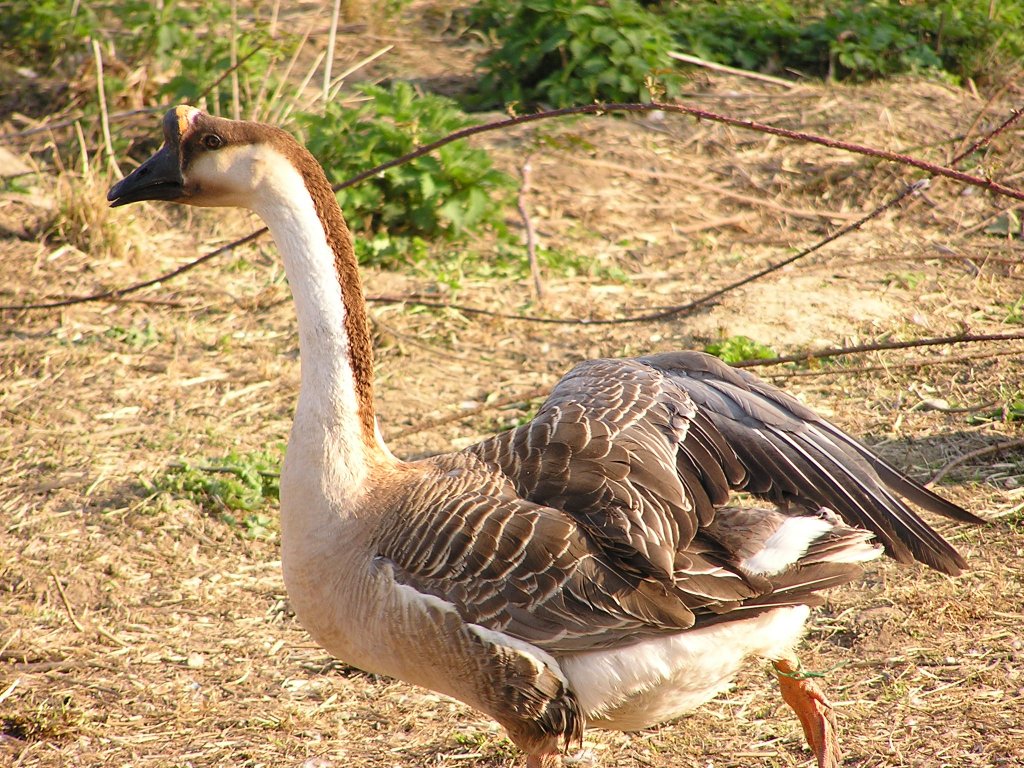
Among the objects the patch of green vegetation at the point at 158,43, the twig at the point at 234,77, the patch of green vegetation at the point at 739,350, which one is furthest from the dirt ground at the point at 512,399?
the twig at the point at 234,77

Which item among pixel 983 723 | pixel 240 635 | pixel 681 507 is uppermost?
pixel 681 507

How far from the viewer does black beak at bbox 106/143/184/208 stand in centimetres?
334

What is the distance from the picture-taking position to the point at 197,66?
7.67 metres

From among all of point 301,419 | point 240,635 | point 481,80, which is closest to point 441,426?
point 240,635

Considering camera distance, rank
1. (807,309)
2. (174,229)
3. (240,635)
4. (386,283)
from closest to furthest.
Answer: (240,635) < (807,309) < (386,283) < (174,229)

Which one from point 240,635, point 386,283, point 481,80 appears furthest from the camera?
point 481,80

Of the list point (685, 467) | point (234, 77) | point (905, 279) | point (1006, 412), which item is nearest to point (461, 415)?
point (685, 467)

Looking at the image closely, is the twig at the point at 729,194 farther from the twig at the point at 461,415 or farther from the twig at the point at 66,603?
the twig at the point at 66,603

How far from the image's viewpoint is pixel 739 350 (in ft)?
18.9

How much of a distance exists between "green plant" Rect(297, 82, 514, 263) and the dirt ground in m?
0.34

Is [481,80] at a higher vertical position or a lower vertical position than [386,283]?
higher

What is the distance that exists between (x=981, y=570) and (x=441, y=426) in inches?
104

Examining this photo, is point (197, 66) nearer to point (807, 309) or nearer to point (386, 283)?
point (386, 283)

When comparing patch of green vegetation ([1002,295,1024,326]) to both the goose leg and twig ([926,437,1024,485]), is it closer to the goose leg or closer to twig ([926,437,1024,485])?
twig ([926,437,1024,485])
